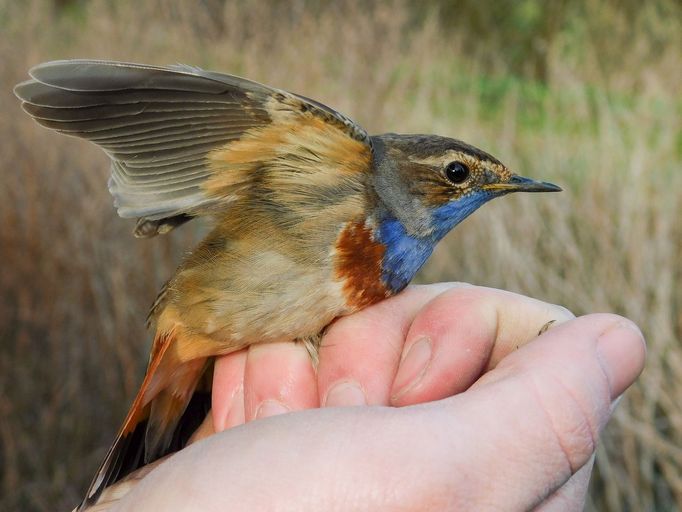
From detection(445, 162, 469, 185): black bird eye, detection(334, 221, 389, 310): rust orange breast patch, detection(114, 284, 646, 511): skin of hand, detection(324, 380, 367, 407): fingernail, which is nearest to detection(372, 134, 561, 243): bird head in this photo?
detection(445, 162, 469, 185): black bird eye

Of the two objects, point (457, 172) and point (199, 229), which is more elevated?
point (457, 172)

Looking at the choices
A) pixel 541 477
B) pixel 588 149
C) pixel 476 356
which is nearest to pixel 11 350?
pixel 476 356

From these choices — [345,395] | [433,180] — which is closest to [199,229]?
[433,180]

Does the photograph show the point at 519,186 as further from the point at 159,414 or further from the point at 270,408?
the point at 159,414

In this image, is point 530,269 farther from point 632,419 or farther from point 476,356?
point 476,356

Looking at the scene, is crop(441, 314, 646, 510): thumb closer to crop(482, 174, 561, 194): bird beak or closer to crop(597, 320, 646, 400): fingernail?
crop(597, 320, 646, 400): fingernail
